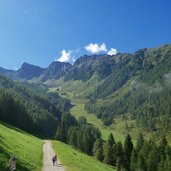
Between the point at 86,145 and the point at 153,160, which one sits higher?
the point at 86,145

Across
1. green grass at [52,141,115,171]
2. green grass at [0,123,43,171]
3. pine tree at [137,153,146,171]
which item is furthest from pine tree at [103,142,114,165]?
green grass at [0,123,43,171]

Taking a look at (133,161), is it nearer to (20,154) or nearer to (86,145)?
(86,145)

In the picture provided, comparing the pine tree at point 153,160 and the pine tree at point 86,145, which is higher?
the pine tree at point 86,145

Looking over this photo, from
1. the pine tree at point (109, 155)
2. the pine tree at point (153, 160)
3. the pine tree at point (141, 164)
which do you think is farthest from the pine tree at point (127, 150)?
the pine tree at point (141, 164)

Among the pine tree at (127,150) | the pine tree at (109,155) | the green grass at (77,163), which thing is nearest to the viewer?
the green grass at (77,163)

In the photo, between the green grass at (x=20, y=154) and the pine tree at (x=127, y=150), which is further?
the pine tree at (x=127, y=150)

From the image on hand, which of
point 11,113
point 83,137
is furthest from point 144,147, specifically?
point 11,113

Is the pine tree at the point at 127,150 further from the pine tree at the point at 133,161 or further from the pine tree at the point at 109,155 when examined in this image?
the pine tree at the point at 133,161

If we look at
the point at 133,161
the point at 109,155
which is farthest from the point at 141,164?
the point at 109,155

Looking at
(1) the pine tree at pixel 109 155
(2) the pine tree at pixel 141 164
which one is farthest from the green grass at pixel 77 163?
(1) the pine tree at pixel 109 155

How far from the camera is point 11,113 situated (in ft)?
552

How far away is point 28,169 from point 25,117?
14225 centimetres

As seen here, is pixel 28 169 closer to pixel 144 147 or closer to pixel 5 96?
pixel 144 147

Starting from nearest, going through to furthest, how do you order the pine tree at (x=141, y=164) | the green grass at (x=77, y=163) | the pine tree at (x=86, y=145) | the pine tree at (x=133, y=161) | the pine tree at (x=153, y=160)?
1. the green grass at (x=77, y=163)
2. the pine tree at (x=141, y=164)
3. the pine tree at (x=153, y=160)
4. the pine tree at (x=133, y=161)
5. the pine tree at (x=86, y=145)
